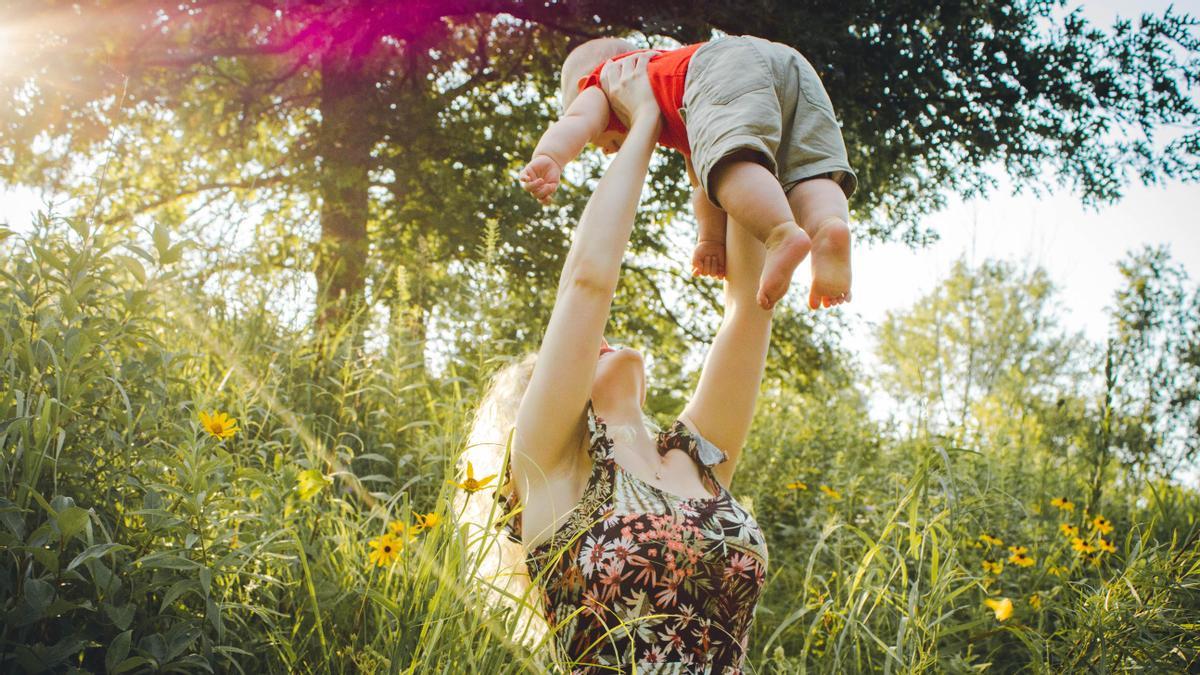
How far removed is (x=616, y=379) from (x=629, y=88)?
73cm

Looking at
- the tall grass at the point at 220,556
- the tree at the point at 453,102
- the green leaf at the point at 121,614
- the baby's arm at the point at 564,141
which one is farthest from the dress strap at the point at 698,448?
the tree at the point at 453,102

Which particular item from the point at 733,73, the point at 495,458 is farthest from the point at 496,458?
the point at 733,73

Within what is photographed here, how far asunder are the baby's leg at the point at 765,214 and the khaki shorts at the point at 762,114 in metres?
0.04

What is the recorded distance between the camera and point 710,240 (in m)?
2.06

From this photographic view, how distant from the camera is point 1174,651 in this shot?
184 centimetres

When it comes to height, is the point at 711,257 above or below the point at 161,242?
above

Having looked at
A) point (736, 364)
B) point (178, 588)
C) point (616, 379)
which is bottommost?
point (178, 588)

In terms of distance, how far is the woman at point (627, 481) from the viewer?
152 cm

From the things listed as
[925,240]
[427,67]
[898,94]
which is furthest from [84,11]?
[925,240]

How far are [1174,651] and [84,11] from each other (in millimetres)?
6499

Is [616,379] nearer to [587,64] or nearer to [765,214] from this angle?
[765,214]

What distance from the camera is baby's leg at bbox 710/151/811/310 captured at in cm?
148

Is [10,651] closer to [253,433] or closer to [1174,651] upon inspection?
[253,433]

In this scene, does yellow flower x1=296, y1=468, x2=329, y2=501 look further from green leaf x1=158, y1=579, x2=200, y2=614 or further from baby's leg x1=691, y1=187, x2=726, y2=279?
baby's leg x1=691, y1=187, x2=726, y2=279
